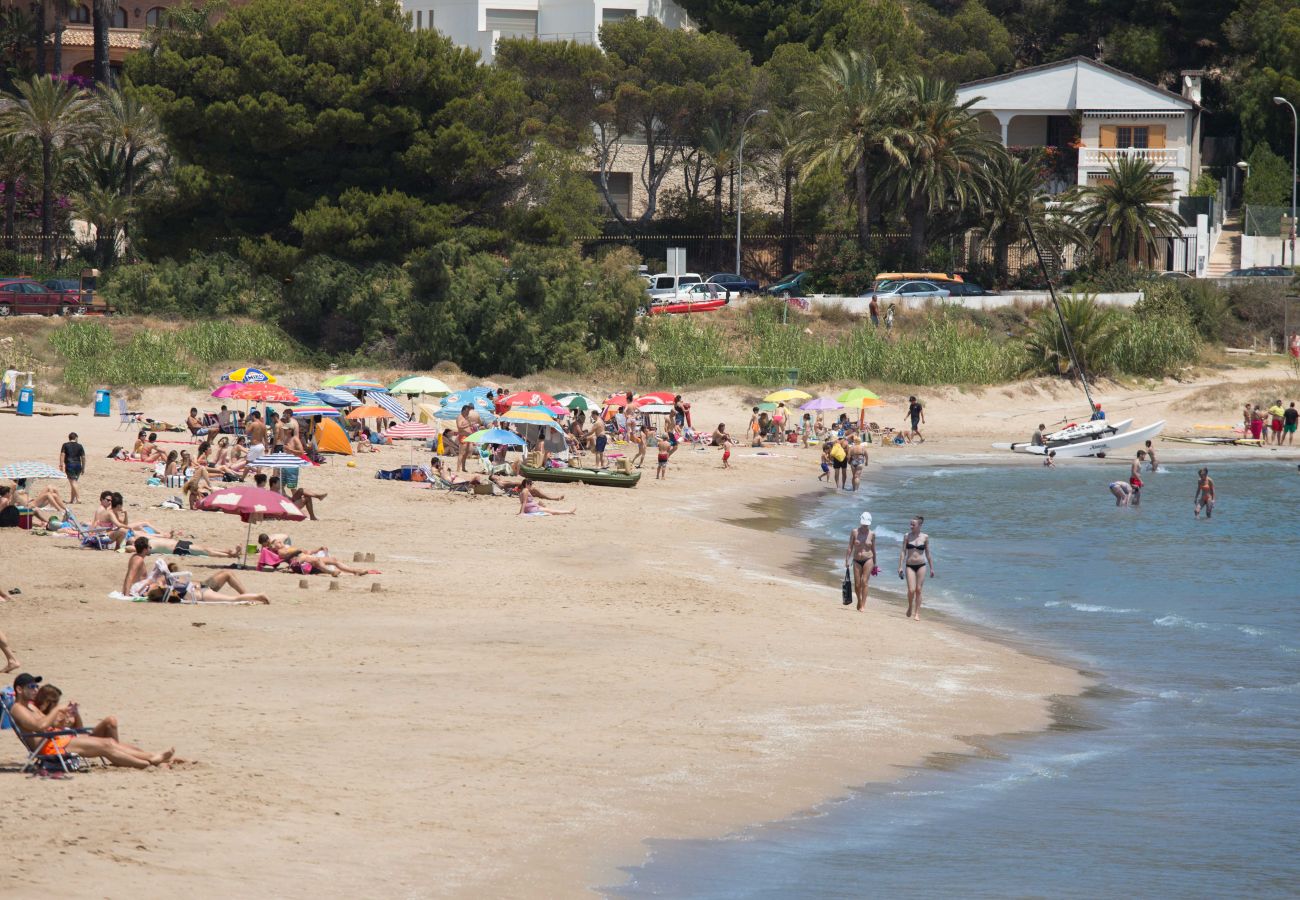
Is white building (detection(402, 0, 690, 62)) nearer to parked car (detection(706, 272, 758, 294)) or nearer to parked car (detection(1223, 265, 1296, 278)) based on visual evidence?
parked car (detection(706, 272, 758, 294))

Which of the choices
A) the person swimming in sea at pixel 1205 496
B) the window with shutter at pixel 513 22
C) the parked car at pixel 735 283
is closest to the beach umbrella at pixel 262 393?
the person swimming in sea at pixel 1205 496

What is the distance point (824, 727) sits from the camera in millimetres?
14258

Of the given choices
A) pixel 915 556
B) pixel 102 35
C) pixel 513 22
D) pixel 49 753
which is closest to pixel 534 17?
pixel 513 22

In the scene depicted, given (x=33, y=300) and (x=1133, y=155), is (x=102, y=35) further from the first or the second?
(x=1133, y=155)

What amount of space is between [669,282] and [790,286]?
4.33 meters

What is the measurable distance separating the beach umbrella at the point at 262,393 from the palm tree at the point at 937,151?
27.8 m

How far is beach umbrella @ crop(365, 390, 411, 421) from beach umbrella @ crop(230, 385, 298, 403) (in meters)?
2.38

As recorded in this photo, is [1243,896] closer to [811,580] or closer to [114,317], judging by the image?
[811,580]

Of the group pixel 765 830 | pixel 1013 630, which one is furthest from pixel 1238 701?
pixel 765 830

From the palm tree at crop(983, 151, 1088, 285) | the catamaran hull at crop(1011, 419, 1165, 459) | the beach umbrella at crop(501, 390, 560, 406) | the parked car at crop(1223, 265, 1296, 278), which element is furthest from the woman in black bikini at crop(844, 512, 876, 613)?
the parked car at crop(1223, 265, 1296, 278)

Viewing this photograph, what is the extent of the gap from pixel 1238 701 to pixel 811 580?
286 inches

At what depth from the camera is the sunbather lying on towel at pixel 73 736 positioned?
11070mm

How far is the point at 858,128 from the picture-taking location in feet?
180

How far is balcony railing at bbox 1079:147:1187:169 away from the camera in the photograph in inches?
2581
